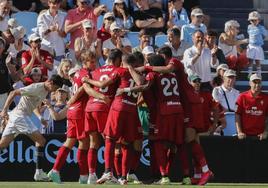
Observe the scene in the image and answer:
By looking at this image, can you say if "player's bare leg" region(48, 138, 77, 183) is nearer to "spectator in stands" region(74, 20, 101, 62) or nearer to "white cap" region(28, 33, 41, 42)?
"white cap" region(28, 33, 41, 42)

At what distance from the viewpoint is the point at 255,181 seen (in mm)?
21922

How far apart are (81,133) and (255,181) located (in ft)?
13.0

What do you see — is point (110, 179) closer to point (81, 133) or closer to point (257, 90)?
point (81, 133)

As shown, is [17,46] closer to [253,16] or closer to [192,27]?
[192,27]

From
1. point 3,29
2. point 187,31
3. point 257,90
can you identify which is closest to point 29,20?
point 3,29

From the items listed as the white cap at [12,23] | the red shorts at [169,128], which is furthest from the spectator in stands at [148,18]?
the red shorts at [169,128]

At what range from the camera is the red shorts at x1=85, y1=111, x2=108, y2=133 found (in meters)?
19.2

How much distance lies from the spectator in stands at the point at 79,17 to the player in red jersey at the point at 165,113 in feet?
15.4

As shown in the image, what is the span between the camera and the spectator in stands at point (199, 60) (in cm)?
2309

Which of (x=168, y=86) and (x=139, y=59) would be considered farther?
(x=139, y=59)

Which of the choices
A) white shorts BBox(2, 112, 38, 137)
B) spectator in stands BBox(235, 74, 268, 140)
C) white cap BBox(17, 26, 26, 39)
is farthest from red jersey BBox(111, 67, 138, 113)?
white cap BBox(17, 26, 26, 39)

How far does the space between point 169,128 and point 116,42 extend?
4.85 meters

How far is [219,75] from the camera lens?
931 inches

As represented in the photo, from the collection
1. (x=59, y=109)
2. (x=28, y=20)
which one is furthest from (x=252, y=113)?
(x=28, y=20)
